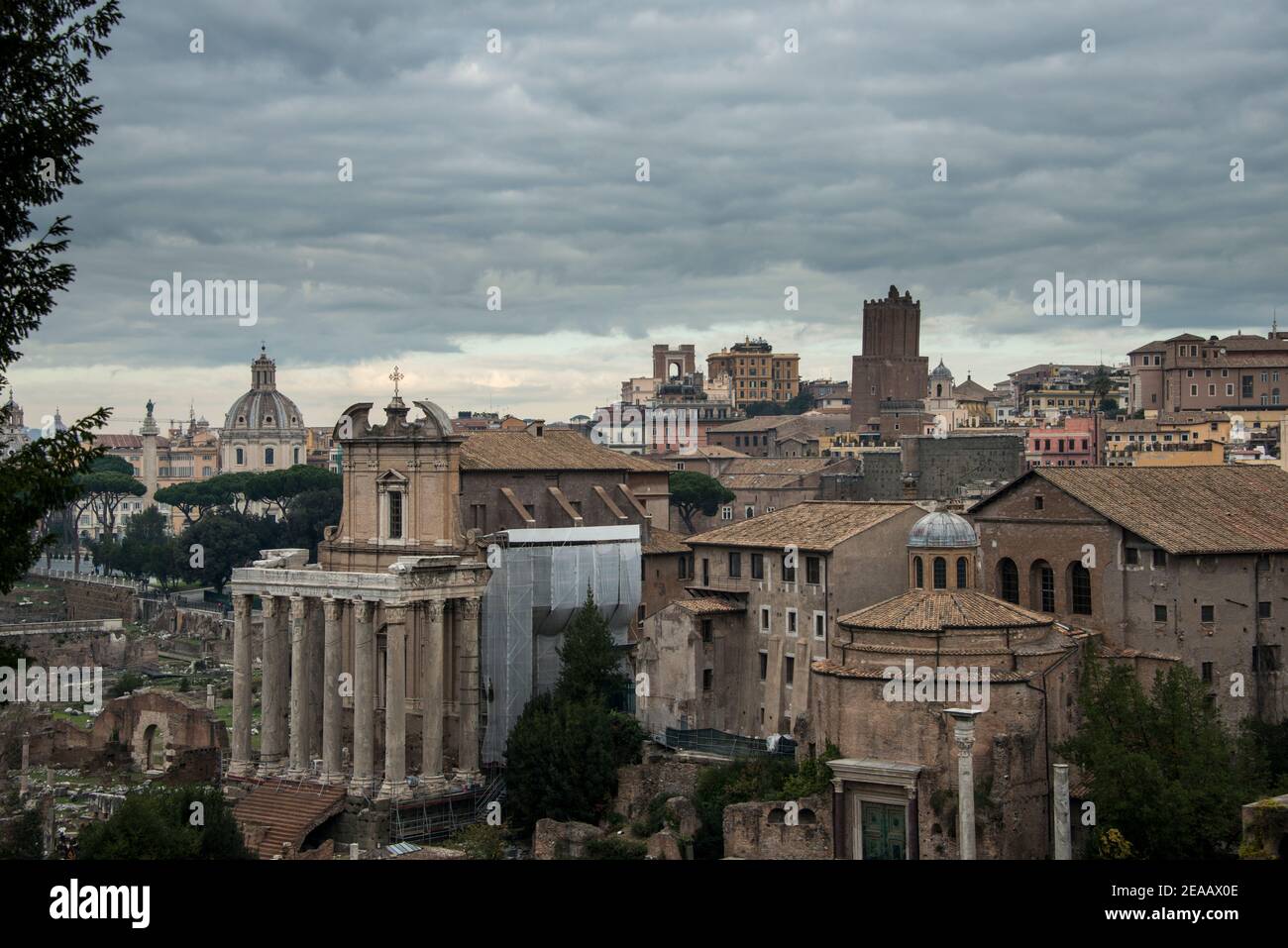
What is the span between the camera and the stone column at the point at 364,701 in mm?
39625

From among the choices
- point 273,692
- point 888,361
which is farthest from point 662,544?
point 888,361

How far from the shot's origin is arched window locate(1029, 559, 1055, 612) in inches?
1480

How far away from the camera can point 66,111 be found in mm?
15469

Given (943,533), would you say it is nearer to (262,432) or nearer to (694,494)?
(694,494)

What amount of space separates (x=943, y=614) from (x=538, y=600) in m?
13.6

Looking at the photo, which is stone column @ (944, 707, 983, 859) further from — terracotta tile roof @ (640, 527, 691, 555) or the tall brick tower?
the tall brick tower

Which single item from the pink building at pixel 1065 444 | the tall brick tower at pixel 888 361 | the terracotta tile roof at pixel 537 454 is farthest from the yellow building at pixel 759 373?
the terracotta tile roof at pixel 537 454

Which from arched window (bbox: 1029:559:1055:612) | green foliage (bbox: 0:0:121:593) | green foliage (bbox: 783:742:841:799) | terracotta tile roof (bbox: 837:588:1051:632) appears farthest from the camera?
arched window (bbox: 1029:559:1055:612)

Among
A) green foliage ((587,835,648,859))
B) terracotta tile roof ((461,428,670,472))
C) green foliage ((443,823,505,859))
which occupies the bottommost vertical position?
green foliage ((443,823,505,859))

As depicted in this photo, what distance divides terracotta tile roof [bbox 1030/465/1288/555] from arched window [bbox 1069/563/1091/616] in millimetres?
1460

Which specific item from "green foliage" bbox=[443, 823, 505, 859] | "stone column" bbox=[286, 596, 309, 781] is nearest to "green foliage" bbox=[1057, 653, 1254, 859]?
"green foliage" bbox=[443, 823, 505, 859]
